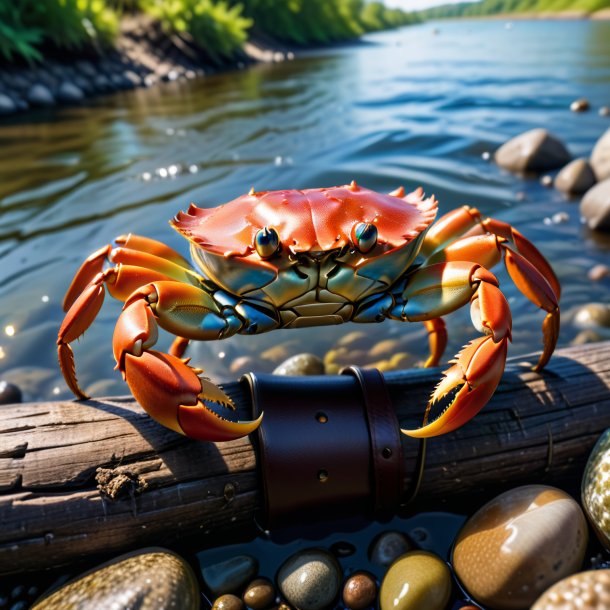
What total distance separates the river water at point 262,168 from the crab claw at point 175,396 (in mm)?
2028

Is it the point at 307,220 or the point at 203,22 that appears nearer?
the point at 307,220

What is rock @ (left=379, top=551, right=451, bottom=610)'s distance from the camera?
78.2 inches

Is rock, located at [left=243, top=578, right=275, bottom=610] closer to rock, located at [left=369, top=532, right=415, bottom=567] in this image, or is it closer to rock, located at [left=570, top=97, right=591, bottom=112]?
rock, located at [left=369, top=532, right=415, bottom=567]

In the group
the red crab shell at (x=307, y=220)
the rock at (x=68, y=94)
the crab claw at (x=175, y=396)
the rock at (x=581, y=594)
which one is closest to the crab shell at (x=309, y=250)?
the red crab shell at (x=307, y=220)

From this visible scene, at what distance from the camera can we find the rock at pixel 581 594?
1.61 meters

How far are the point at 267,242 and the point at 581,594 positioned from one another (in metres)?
1.54

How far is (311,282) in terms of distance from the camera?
7.83ft

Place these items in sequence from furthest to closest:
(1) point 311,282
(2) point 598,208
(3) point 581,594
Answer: (2) point 598,208 → (1) point 311,282 → (3) point 581,594

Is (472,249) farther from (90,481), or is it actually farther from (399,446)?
(90,481)

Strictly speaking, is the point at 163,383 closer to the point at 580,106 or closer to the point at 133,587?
the point at 133,587

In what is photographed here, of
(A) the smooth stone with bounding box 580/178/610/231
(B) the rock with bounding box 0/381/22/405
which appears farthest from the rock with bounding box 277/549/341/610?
(A) the smooth stone with bounding box 580/178/610/231

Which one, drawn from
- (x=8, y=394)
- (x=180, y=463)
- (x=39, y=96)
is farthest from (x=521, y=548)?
(x=39, y=96)

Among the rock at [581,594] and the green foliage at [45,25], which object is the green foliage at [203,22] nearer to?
the green foliage at [45,25]

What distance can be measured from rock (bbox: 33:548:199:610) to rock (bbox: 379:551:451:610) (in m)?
0.66
